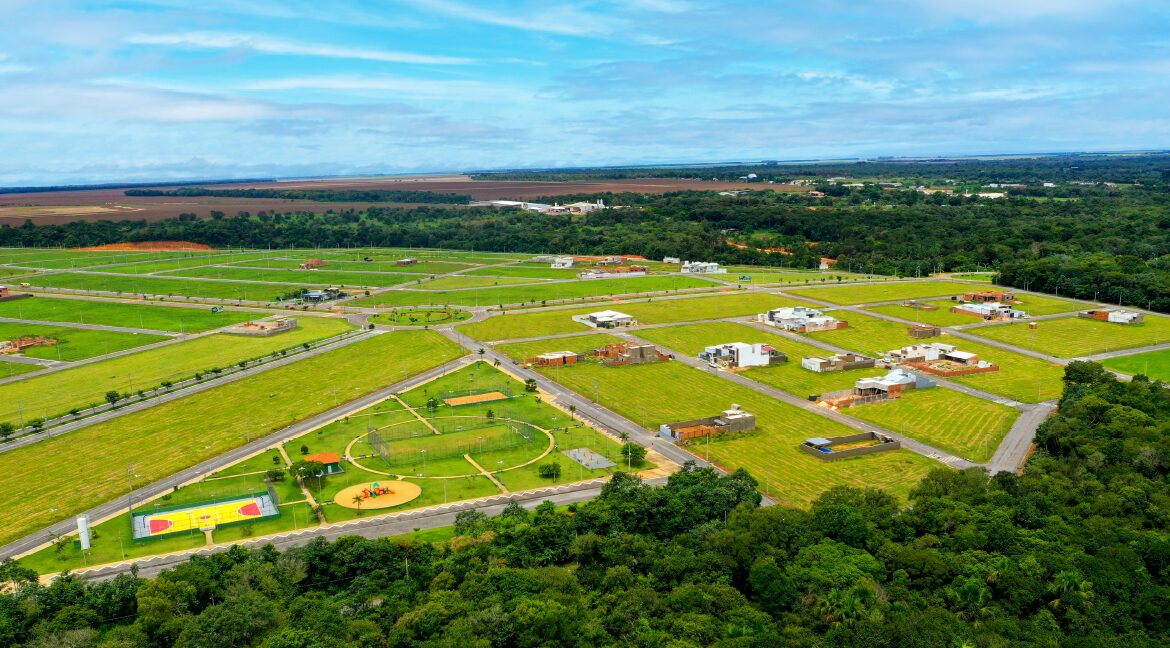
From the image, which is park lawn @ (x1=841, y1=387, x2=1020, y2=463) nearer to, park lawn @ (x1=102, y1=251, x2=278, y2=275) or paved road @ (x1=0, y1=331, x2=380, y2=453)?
paved road @ (x1=0, y1=331, x2=380, y2=453)

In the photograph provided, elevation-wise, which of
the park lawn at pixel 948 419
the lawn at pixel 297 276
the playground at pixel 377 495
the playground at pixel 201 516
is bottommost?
the park lawn at pixel 948 419

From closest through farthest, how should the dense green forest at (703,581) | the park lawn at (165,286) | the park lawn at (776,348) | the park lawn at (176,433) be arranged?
the dense green forest at (703,581) < the park lawn at (176,433) < the park lawn at (776,348) < the park lawn at (165,286)

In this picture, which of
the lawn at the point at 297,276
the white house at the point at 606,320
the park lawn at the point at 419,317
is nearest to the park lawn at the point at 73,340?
the park lawn at the point at 419,317

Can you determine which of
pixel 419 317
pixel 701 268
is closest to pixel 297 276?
pixel 419 317

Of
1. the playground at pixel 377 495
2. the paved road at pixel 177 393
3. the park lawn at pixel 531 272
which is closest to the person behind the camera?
the playground at pixel 377 495

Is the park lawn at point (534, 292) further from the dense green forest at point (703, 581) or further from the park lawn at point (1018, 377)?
the dense green forest at point (703, 581)

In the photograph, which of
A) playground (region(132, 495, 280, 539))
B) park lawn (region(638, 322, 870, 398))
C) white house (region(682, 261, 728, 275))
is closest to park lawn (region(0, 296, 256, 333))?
park lawn (region(638, 322, 870, 398))
